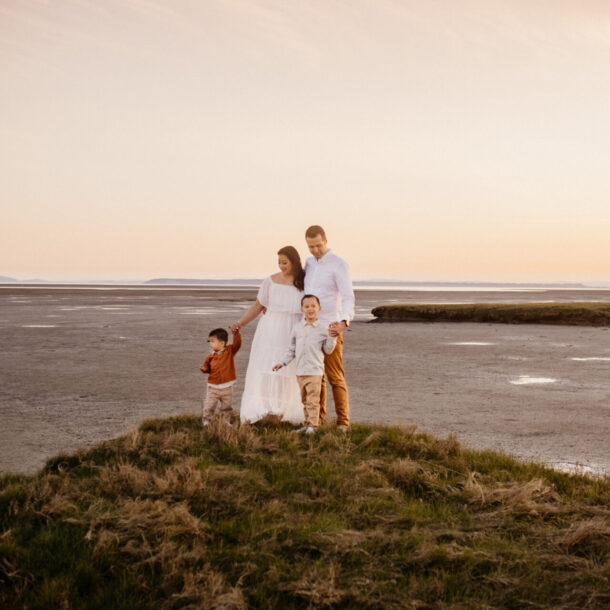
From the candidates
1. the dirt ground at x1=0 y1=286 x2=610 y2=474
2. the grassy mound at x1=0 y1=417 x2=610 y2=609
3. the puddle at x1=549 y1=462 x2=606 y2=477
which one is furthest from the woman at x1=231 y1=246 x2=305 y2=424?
the puddle at x1=549 y1=462 x2=606 y2=477

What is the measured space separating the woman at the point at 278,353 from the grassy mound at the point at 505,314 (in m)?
24.5

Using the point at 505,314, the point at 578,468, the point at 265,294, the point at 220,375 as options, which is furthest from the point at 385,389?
the point at 505,314

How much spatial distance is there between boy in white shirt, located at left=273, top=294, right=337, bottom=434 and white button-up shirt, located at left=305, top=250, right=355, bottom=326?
0.74ft

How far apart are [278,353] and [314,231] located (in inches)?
55.8

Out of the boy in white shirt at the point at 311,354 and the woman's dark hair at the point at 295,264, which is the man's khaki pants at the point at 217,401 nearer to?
the boy in white shirt at the point at 311,354

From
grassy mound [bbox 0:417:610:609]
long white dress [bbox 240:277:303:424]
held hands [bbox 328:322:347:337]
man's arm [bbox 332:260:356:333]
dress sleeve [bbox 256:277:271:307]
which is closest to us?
grassy mound [bbox 0:417:610:609]

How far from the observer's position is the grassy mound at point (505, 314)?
3005cm

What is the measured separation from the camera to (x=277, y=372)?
7.14 meters

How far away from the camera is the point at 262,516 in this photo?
446 cm

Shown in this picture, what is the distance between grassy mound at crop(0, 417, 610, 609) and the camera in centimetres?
347

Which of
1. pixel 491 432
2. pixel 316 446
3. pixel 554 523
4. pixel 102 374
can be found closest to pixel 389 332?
pixel 102 374

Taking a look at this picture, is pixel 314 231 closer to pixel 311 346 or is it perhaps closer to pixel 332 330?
pixel 332 330

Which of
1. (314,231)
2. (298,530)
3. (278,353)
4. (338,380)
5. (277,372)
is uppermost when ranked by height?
(314,231)

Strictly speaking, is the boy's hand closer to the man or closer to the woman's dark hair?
the man
